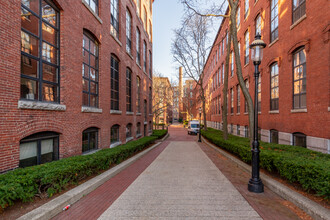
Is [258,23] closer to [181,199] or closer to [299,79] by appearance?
[299,79]

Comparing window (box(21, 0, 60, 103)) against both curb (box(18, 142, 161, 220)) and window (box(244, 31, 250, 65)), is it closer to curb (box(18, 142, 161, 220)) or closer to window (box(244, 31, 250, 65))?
curb (box(18, 142, 161, 220))

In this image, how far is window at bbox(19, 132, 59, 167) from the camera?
185 inches

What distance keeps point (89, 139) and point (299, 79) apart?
38.6 feet

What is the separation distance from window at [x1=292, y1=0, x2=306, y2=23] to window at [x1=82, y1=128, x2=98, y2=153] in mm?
12954

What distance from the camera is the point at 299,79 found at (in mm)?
9117

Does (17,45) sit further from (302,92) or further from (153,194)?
(302,92)

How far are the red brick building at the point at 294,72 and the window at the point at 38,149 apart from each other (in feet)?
36.3

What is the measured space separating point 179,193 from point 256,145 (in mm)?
2725

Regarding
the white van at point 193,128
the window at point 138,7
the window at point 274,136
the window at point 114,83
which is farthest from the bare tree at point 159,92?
the window at point 274,136

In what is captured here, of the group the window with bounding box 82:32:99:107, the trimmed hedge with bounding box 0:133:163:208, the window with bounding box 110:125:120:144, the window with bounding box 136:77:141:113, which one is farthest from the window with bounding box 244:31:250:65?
the trimmed hedge with bounding box 0:133:163:208

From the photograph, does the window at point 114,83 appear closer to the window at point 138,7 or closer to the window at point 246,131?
the window at point 138,7

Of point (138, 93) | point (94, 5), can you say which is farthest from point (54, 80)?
point (138, 93)

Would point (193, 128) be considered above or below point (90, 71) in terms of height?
below

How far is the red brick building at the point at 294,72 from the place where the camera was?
7445mm
